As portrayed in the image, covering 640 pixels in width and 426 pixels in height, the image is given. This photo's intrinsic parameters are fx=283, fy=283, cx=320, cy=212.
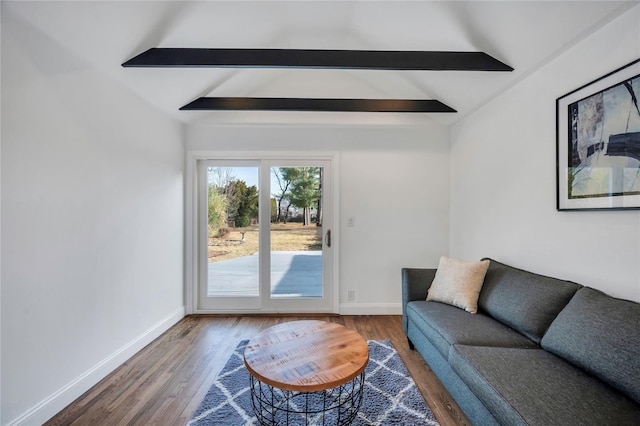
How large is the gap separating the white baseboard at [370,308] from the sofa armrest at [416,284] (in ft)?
2.65

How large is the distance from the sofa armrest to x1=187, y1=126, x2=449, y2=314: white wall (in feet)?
2.57

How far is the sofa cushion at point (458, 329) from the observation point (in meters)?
1.75

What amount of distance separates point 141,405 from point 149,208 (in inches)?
65.5

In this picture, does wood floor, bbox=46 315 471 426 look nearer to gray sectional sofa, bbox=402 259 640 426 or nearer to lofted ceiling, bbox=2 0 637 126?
gray sectional sofa, bbox=402 259 640 426

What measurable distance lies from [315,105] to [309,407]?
8.97ft

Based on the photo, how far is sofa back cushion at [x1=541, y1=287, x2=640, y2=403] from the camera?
1189 millimetres

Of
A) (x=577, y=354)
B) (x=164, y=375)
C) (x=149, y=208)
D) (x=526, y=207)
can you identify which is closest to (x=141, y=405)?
(x=164, y=375)

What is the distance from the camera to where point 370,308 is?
3475mm

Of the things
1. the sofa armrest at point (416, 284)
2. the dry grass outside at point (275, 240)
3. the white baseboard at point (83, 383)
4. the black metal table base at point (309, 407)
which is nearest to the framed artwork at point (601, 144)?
the sofa armrest at point (416, 284)

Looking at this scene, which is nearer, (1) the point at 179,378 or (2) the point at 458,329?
(2) the point at 458,329

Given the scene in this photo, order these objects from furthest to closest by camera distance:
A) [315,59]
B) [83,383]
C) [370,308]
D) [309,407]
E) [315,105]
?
[370,308] → [315,105] → [315,59] → [83,383] → [309,407]

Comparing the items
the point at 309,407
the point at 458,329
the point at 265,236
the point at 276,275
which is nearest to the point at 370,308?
the point at 276,275

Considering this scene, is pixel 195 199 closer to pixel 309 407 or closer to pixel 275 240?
pixel 275 240

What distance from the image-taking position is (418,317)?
2311 mm
